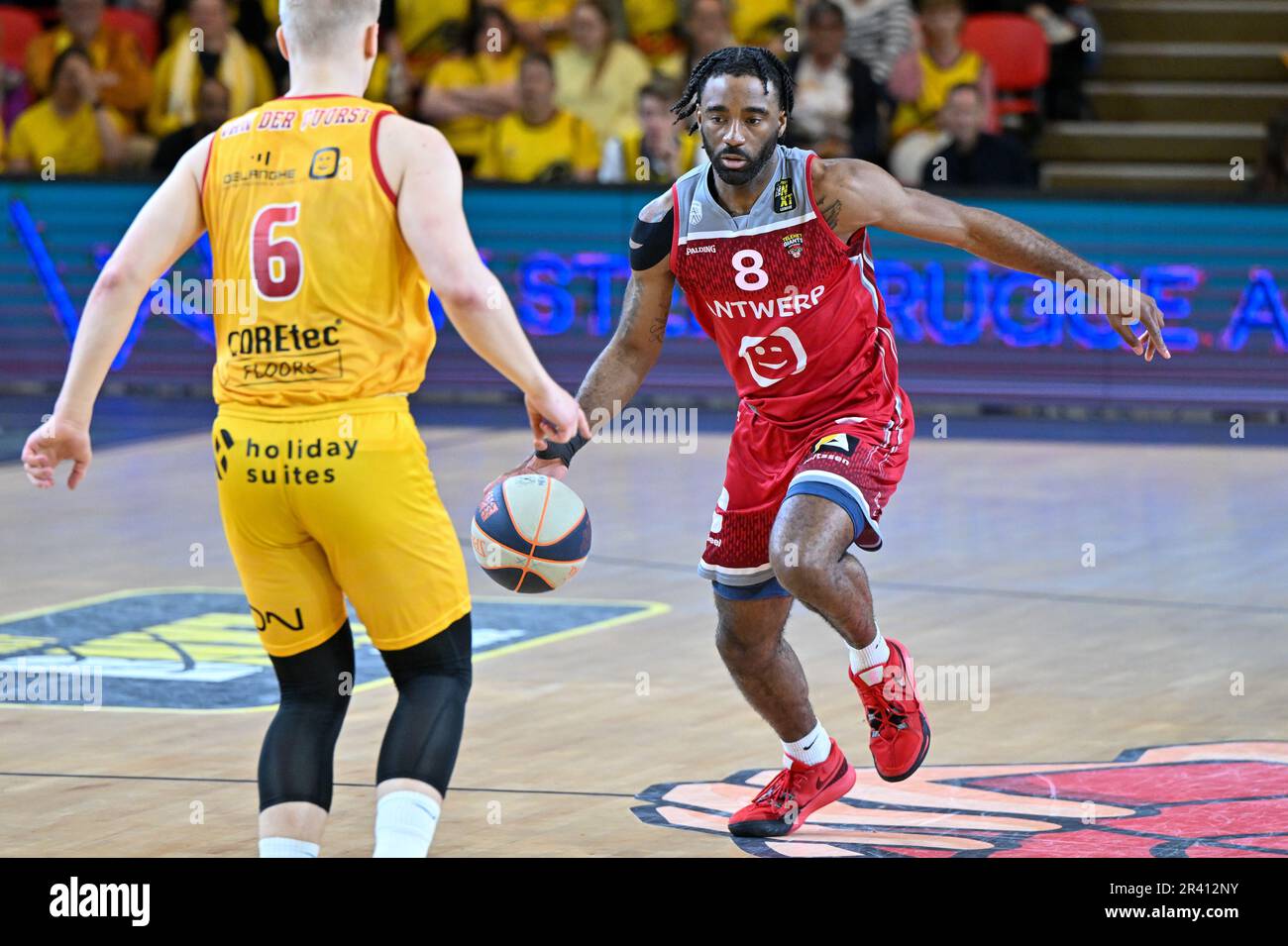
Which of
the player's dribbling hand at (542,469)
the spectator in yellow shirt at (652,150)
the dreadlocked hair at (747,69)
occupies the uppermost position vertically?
the spectator in yellow shirt at (652,150)

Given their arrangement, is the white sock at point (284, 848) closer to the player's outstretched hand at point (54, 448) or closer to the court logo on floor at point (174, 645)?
the player's outstretched hand at point (54, 448)

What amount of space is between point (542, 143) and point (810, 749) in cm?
1076

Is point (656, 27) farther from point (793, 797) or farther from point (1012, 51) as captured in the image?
point (793, 797)

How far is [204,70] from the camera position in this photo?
17125 millimetres

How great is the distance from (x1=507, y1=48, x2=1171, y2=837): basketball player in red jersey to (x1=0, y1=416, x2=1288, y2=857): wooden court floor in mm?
311

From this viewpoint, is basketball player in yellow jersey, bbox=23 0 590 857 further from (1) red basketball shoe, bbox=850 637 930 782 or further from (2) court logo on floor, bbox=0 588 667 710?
(2) court logo on floor, bbox=0 588 667 710

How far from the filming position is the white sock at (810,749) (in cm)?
605

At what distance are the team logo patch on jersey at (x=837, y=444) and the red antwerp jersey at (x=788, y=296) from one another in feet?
0.30

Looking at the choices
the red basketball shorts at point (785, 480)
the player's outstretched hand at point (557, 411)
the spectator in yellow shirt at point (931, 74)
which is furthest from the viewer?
the spectator in yellow shirt at point (931, 74)

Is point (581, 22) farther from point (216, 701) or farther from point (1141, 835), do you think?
point (1141, 835)

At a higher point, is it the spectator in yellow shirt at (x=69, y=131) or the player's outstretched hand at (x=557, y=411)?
the spectator in yellow shirt at (x=69, y=131)

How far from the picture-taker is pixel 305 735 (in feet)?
15.2

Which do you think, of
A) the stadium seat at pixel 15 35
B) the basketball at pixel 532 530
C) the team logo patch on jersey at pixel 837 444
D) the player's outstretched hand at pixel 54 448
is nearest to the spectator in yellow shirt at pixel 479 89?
the stadium seat at pixel 15 35

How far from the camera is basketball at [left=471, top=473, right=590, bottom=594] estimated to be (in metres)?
5.52
